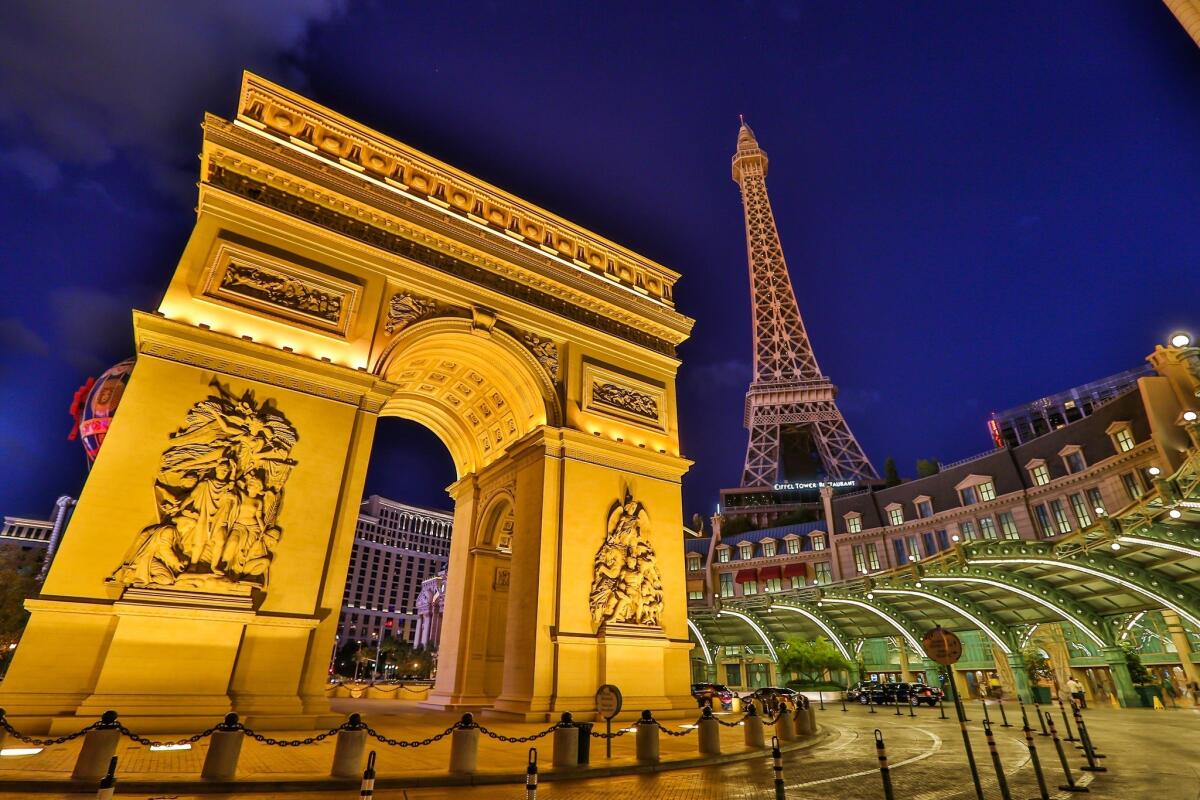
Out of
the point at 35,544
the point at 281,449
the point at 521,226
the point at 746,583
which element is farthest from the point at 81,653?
the point at 35,544

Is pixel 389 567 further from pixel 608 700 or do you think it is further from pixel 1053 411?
pixel 608 700

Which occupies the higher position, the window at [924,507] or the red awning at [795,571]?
the window at [924,507]

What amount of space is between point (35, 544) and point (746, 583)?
353 feet

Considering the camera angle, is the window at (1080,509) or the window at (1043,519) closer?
the window at (1080,509)

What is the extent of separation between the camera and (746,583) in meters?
58.2

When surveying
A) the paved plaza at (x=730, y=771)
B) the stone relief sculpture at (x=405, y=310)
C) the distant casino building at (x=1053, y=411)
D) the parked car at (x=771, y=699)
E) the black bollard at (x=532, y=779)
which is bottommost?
the paved plaza at (x=730, y=771)

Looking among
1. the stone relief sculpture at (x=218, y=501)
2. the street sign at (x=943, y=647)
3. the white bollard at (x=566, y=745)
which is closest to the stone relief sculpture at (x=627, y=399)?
the stone relief sculpture at (x=218, y=501)

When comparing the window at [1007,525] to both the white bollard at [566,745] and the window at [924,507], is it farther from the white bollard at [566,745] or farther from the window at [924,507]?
the white bollard at [566,745]

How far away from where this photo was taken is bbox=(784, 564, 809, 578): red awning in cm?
5441

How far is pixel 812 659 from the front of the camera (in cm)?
Result: 4041

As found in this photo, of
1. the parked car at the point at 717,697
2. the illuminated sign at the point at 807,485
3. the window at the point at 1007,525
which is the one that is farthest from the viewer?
the illuminated sign at the point at 807,485

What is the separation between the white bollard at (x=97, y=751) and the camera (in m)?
7.92

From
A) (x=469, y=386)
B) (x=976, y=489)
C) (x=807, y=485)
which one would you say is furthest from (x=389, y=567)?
(x=469, y=386)

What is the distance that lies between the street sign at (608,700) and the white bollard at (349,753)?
15.5ft
